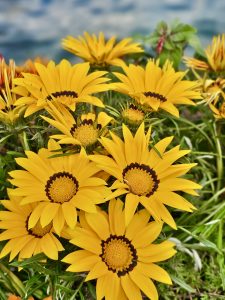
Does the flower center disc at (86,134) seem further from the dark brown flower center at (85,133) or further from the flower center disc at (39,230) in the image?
the flower center disc at (39,230)

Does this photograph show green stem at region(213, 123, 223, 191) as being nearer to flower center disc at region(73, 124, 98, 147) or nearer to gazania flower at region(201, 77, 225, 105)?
gazania flower at region(201, 77, 225, 105)

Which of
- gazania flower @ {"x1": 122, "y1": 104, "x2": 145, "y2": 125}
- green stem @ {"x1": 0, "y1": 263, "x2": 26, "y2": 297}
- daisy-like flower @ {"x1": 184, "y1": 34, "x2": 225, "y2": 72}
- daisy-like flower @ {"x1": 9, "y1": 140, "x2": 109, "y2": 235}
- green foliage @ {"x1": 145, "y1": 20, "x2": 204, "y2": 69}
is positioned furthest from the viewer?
green foliage @ {"x1": 145, "y1": 20, "x2": 204, "y2": 69}

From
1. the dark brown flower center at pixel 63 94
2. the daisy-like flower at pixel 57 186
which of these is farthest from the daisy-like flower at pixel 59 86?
the daisy-like flower at pixel 57 186

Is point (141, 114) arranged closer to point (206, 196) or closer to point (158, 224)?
point (158, 224)

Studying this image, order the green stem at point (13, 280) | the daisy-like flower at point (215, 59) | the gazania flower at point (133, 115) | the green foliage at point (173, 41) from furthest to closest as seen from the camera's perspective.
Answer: the green foliage at point (173, 41) < the daisy-like flower at point (215, 59) < the green stem at point (13, 280) < the gazania flower at point (133, 115)

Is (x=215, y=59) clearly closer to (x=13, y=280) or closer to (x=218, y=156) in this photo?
(x=218, y=156)

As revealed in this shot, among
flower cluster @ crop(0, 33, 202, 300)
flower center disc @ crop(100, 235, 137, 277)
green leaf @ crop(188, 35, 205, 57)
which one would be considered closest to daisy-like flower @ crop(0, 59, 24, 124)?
flower cluster @ crop(0, 33, 202, 300)

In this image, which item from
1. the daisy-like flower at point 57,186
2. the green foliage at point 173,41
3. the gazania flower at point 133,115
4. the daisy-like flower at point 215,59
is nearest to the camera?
the daisy-like flower at point 57,186

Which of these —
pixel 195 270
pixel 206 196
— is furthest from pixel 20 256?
pixel 206 196
